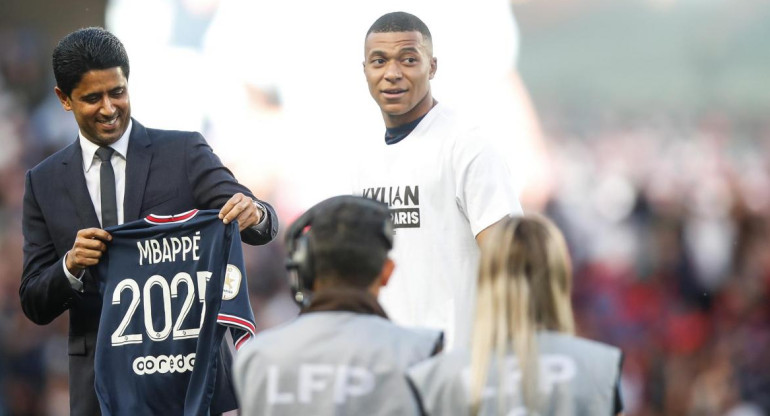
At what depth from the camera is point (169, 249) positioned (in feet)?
11.0

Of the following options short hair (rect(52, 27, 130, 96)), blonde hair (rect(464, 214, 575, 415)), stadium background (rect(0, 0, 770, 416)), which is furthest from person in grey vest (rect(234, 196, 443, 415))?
stadium background (rect(0, 0, 770, 416))

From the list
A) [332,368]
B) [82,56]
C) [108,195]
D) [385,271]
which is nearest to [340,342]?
[332,368]

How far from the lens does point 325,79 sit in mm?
8203

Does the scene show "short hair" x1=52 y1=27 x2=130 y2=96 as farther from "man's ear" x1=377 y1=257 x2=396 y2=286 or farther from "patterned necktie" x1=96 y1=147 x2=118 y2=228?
"man's ear" x1=377 y1=257 x2=396 y2=286

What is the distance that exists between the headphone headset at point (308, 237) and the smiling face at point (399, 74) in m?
0.98

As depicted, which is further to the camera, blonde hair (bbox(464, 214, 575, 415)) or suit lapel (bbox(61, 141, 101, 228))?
suit lapel (bbox(61, 141, 101, 228))

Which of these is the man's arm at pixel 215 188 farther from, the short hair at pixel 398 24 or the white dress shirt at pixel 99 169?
the short hair at pixel 398 24

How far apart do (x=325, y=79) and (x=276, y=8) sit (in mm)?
677

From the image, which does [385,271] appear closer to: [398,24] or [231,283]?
[231,283]

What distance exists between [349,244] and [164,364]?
1100mm

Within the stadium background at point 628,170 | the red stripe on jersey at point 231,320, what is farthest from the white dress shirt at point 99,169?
the stadium background at point 628,170

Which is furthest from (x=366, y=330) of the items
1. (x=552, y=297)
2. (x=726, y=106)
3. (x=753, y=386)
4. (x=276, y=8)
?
(x=726, y=106)

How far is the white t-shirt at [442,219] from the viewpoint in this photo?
3332 millimetres

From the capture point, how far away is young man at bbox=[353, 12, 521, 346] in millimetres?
3330
